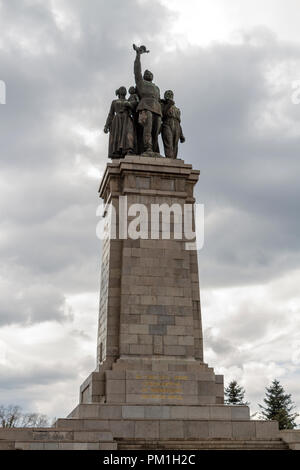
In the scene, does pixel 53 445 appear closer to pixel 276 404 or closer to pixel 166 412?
pixel 166 412

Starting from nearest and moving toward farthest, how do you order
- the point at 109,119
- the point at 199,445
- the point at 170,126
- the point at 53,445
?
the point at 53,445 < the point at 199,445 < the point at 170,126 < the point at 109,119

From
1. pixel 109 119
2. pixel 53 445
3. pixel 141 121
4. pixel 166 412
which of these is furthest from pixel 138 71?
pixel 53 445

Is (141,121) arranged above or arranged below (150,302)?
above

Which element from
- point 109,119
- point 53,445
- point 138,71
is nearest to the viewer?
point 53,445

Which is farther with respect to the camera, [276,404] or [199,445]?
[276,404]

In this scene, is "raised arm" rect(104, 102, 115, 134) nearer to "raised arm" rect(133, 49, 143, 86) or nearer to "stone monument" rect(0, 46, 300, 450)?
"stone monument" rect(0, 46, 300, 450)

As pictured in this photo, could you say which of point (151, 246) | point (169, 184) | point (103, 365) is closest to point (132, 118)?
point (169, 184)

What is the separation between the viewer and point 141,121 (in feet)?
84.5

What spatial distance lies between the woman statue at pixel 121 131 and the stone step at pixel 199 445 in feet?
39.6

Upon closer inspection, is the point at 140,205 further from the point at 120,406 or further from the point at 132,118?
the point at 120,406

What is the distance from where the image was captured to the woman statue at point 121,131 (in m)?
25.8

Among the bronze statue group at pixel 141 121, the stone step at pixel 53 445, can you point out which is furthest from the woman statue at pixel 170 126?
the stone step at pixel 53 445

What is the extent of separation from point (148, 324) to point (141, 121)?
28.6 ft
